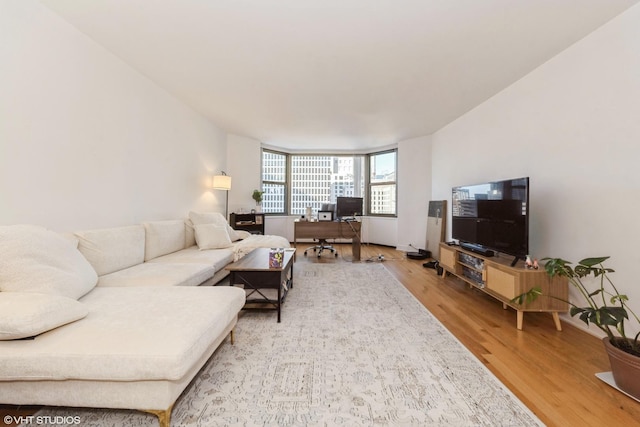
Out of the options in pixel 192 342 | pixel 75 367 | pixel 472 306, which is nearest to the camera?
pixel 75 367

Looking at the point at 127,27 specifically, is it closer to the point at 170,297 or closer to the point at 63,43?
the point at 63,43

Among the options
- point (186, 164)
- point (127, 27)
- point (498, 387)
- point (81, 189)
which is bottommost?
point (498, 387)

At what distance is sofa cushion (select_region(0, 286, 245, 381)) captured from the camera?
114cm

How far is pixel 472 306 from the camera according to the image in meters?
2.87

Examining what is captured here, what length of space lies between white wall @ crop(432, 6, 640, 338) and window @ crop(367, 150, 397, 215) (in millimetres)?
3275

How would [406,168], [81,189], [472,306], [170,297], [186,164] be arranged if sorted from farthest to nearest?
[406,168] → [186,164] → [472,306] → [81,189] → [170,297]

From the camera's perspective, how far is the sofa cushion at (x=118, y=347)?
114cm

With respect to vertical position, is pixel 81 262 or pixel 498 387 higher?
pixel 81 262

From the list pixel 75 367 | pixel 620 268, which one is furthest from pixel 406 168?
pixel 75 367

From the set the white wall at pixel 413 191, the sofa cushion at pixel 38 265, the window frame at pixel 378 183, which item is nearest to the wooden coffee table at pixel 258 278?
the sofa cushion at pixel 38 265

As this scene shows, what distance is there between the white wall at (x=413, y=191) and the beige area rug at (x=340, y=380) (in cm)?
356

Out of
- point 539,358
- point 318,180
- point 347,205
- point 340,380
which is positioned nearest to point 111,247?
point 340,380

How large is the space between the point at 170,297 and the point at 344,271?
291cm

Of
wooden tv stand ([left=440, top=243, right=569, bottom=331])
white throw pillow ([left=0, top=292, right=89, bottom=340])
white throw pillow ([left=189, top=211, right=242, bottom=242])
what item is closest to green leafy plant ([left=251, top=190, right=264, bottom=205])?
white throw pillow ([left=189, top=211, right=242, bottom=242])
